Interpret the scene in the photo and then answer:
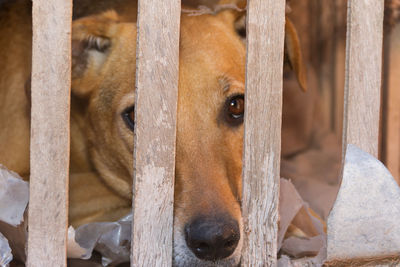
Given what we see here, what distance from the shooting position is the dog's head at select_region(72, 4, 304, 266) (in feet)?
6.40

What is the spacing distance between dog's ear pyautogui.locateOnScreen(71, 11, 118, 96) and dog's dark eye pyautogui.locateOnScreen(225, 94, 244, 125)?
771 millimetres

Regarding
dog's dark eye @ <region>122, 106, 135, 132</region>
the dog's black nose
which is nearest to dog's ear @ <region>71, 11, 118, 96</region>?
dog's dark eye @ <region>122, 106, 135, 132</region>

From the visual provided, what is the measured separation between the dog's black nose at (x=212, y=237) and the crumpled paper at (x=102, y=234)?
255 mm

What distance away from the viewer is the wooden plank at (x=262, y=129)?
1.85m

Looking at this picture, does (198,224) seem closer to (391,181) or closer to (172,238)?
(172,238)

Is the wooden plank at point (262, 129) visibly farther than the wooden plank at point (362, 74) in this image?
No

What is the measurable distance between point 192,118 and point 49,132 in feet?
2.27

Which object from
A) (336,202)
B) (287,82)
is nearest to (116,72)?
(336,202)

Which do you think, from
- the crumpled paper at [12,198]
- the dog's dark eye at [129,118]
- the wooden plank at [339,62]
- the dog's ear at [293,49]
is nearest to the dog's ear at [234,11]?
the dog's ear at [293,49]

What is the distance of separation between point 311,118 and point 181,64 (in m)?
2.96

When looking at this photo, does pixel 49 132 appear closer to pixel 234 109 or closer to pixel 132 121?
pixel 132 121

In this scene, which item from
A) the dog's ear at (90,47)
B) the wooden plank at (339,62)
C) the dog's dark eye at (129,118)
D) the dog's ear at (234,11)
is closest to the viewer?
the dog's dark eye at (129,118)

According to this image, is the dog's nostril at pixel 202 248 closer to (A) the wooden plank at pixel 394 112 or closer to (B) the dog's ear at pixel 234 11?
(B) the dog's ear at pixel 234 11

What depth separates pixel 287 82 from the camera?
15.8ft
